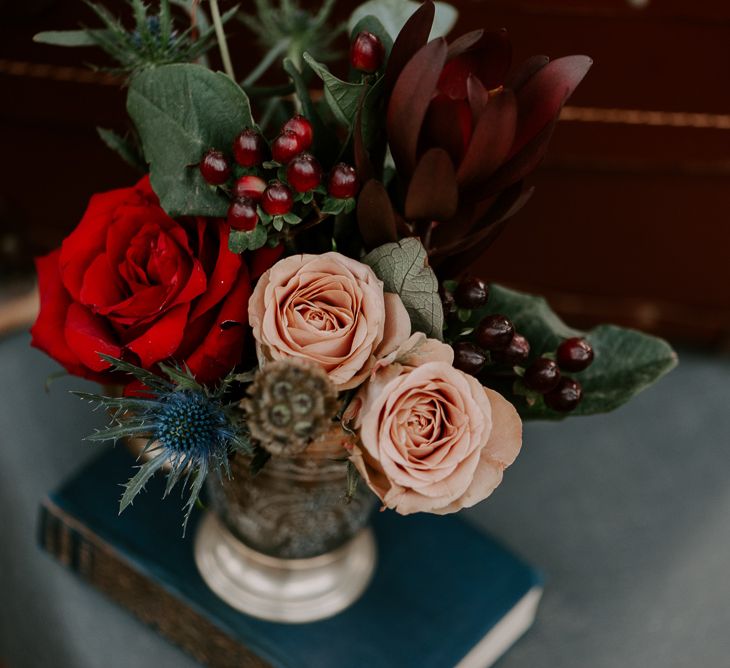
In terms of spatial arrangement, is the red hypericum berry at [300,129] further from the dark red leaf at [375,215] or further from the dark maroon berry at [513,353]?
the dark maroon berry at [513,353]

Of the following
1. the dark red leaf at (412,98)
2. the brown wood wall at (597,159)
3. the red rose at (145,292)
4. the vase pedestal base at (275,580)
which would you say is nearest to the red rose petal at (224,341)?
the red rose at (145,292)

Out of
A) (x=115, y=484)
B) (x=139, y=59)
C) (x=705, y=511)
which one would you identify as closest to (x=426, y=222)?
(x=139, y=59)

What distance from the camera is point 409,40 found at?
0.38 metres

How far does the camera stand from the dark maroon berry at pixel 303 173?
38cm

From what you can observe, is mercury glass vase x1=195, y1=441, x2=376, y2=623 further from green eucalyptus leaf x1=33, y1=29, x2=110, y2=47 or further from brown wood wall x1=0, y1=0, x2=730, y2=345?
brown wood wall x1=0, y1=0, x2=730, y2=345

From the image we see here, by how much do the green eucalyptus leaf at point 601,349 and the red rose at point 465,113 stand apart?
0.10 m

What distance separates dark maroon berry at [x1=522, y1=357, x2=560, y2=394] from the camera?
42cm

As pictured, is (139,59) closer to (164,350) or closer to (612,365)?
(164,350)

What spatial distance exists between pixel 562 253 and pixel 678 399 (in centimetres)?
28

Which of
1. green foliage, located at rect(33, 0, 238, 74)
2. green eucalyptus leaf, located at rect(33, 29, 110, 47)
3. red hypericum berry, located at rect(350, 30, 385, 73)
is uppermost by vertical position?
red hypericum berry, located at rect(350, 30, 385, 73)

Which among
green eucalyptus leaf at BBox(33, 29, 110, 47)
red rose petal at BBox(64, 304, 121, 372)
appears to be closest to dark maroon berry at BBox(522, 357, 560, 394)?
red rose petal at BBox(64, 304, 121, 372)

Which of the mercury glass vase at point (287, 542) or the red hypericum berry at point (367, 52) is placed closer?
the red hypericum berry at point (367, 52)

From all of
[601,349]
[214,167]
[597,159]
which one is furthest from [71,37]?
[597,159]

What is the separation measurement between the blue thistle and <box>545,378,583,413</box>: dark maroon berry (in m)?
0.17
